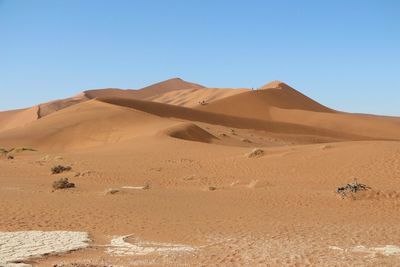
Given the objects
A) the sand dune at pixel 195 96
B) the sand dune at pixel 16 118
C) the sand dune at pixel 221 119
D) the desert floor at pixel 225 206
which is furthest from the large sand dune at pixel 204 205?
→ the sand dune at pixel 16 118

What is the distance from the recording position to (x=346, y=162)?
834 inches

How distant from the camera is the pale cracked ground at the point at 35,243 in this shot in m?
9.00

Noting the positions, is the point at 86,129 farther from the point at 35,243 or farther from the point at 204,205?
the point at 35,243

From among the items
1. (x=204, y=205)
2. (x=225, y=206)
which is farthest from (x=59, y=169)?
(x=225, y=206)

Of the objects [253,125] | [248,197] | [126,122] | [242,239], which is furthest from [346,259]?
[253,125]

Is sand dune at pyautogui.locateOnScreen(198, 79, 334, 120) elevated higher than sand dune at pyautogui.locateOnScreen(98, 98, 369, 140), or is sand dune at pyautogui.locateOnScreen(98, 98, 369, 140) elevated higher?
sand dune at pyautogui.locateOnScreen(198, 79, 334, 120)

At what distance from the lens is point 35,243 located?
1009 cm

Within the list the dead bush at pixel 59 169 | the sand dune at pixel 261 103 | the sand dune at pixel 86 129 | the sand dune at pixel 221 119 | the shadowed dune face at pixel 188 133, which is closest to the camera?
the dead bush at pixel 59 169

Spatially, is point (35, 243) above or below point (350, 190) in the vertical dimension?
below

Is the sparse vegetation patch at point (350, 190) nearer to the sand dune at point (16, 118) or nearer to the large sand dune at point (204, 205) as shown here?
the large sand dune at point (204, 205)

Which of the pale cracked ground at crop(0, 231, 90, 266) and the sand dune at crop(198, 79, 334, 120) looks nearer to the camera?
the pale cracked ground at crop(0, 231, 90, 266)

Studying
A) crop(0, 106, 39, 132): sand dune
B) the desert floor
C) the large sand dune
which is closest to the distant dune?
crop(0, 106, 39, 132): sand dune

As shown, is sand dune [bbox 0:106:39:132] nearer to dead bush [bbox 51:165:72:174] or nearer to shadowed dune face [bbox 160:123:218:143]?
shadowed dune face [bbox 160:123:218:143]

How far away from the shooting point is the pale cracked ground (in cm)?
900
